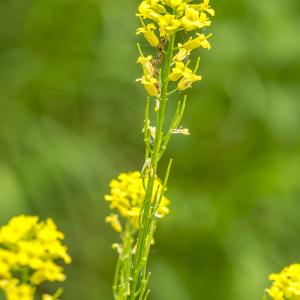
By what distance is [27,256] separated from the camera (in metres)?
0.91

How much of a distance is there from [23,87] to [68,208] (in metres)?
0.49

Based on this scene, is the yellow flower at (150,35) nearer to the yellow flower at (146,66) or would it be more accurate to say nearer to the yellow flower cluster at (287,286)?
the yellow flower at (146,66)

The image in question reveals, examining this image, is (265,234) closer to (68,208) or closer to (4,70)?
(68,208)

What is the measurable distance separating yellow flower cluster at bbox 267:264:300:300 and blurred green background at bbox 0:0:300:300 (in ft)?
5.43

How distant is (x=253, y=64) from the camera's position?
309cm

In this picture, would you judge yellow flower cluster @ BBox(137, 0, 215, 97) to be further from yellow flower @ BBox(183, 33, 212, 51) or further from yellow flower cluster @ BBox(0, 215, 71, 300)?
yellow flower cluster @ BBox(0, 215, 71, 300)

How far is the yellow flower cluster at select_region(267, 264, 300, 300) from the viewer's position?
117 centimetres

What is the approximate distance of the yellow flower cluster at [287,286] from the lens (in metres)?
1.17

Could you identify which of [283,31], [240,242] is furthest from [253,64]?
[240,242]

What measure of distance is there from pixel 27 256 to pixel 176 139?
2.09 metres

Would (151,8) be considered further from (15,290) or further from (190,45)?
(15,290)

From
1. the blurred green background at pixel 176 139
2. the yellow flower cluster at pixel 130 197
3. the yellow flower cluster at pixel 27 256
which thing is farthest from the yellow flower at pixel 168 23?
the blurred green background at pixel 176 139

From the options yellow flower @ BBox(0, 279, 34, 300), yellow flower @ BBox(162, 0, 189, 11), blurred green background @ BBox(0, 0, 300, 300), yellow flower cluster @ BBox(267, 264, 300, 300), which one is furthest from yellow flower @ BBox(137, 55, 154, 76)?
blurred green background @ BBox(0, 0, 300, 300)

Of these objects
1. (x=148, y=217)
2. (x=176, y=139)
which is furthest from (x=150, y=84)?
(x=176, y=139)
